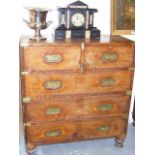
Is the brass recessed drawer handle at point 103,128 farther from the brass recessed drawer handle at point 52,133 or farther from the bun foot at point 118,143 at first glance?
the brass recessed drawer handle at point 52,133

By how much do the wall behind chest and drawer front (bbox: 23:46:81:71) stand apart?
0.51m

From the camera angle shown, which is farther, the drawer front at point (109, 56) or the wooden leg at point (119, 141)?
the wooden leg at point (119, 141)

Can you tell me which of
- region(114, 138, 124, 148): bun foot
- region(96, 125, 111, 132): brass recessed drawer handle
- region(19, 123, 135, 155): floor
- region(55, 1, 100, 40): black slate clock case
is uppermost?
region(55, 1, 100, 40): black slate clock case

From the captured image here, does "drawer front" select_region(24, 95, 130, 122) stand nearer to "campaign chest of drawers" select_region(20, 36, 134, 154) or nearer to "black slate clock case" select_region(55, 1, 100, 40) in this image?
"campaign chest of drawers" select_region(20, 36, 134, 154)

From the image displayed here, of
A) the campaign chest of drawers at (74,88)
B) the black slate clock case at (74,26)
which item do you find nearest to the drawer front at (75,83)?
the campaign chest of drawers at (74,88)

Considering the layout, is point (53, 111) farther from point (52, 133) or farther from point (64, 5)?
point (64, 5)

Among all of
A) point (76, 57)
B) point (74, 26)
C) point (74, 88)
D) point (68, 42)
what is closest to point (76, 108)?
point (74, 88)

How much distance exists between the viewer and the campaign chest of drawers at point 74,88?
72.4 inches

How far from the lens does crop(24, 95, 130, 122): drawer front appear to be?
1931 millimetres

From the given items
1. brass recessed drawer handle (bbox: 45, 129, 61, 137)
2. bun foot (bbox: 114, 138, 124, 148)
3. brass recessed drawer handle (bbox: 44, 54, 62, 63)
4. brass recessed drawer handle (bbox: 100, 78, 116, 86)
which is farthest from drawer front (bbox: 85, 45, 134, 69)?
bun foot (bbox: 114, 138, 124, 148)
